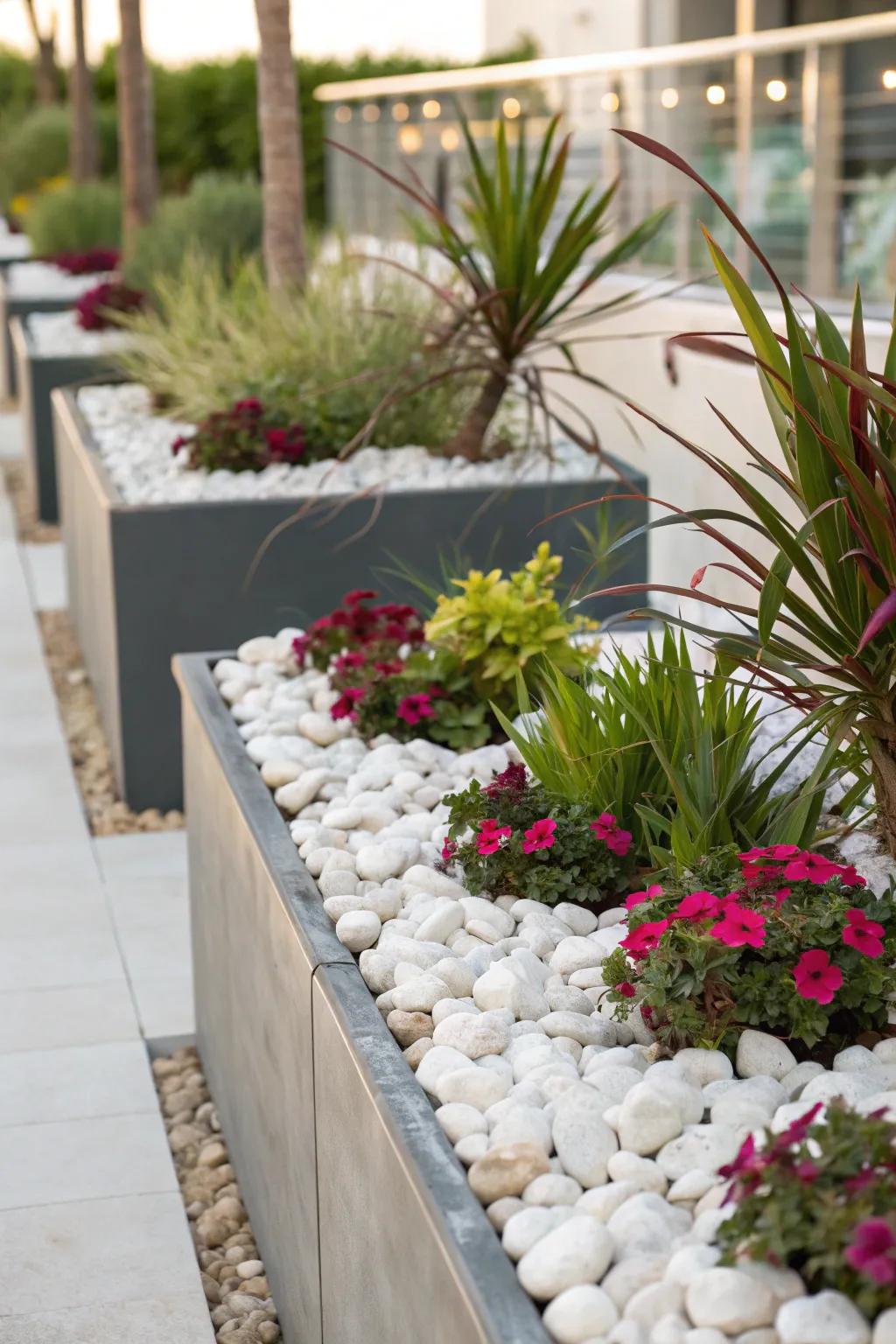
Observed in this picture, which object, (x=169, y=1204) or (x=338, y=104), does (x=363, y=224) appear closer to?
(x=338, y=104)

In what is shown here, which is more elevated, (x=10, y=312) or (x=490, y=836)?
(x=10, y=312)

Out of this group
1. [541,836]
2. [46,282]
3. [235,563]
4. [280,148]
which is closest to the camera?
[541,836]

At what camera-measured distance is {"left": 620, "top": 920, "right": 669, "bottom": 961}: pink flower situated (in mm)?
1767

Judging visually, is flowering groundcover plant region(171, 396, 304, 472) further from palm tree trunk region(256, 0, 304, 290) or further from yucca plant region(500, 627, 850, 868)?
yucca plant region(500, 627, 850, 868)

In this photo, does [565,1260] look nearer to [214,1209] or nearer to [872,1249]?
[872,1249]

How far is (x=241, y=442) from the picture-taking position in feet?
14.9

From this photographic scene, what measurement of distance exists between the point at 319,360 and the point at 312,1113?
334cm

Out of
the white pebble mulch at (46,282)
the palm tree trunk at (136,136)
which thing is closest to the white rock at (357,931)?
the palm tree trunk at (136,136)

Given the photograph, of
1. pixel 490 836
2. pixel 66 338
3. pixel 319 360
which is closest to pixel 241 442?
pixel 319 360

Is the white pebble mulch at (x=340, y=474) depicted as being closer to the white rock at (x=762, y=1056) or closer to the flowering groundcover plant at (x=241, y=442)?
the flowering groundcover plant at (x=241, y=442)

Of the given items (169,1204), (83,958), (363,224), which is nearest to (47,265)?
(363,224)

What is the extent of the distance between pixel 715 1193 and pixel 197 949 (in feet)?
5.31

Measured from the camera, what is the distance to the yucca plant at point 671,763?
80.0 inches

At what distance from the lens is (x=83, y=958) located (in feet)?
11.1
